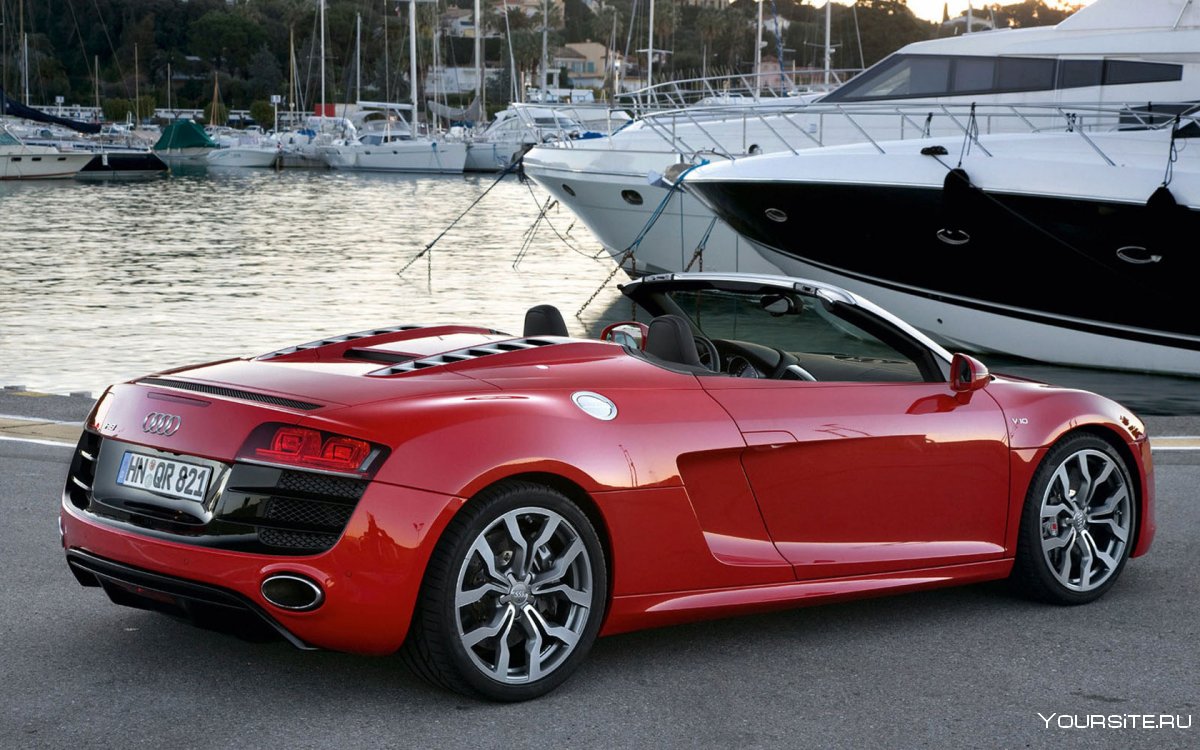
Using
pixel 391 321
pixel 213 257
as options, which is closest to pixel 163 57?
pixel 213 257

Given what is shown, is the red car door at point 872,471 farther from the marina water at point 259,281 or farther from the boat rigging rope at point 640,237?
the boat rigging rope at point 640,237

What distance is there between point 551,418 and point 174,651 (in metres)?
1.47

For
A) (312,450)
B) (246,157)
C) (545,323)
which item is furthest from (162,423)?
(246,157)

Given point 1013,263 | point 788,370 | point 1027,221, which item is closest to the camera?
point 788,370

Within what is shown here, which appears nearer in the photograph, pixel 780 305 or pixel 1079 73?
pixel 780 305

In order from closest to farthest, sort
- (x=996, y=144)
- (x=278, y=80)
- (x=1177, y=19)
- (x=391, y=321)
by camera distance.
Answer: (x=996, y=144) → (x=1177, y=19) → (x=391, y=321) → (x=278, y=80)

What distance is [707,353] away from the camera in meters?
5.68

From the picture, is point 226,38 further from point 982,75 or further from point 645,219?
point 982,75

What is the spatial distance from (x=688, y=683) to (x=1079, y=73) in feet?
51.8

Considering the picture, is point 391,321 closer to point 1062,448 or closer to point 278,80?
point 1062,448

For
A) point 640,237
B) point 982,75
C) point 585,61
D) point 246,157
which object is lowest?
point 246,157

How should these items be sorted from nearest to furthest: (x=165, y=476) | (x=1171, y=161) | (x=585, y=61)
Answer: (x=165, y=476)
(x=1171, y=161)
(x=585, y=61)

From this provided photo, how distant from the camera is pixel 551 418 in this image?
4.57m

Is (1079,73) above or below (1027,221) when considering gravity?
above
